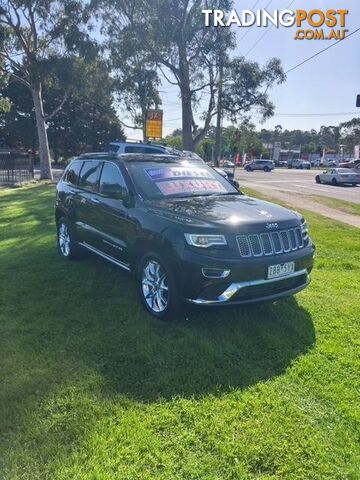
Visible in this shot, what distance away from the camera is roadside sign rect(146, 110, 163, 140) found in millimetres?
22312

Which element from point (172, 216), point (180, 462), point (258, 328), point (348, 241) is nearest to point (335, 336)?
point (258, 328)

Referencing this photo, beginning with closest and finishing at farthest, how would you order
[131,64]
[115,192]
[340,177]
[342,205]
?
[115,192]
[342,205]
[131,64]
[340,177]

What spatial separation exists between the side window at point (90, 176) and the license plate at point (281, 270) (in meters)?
2.81

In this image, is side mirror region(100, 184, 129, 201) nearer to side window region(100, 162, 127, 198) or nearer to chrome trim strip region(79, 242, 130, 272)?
side window region(100, 162, 127, 198)

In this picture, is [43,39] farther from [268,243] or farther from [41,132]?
[268,243]

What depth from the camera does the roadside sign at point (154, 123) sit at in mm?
22312

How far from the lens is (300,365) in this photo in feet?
11.8

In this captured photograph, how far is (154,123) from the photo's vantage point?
2236cm

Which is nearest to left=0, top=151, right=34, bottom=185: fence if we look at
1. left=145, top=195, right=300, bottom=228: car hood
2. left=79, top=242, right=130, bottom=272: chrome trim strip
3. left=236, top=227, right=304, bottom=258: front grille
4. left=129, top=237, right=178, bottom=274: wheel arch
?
left=79, top=242, right=130, bottom=272: chrome trim strip

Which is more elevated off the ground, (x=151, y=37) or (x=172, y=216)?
(x=151, y=37)

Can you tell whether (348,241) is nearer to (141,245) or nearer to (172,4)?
(141,245)

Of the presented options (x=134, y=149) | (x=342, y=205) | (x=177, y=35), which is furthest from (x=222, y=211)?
(x=177, y=35)

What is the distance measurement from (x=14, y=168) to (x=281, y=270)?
71.5 ft

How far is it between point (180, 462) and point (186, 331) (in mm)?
1679
